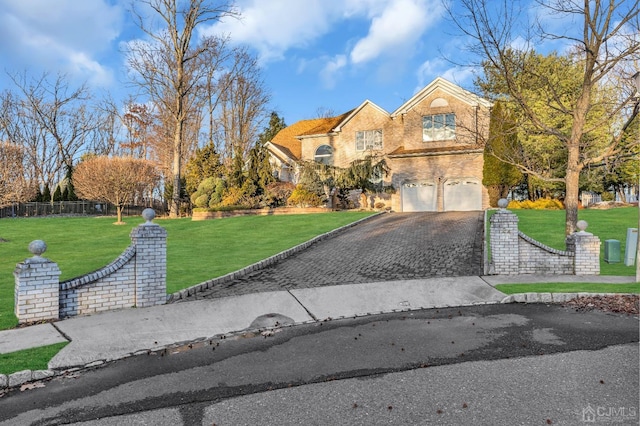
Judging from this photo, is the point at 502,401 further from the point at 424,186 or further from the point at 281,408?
the point at 424,186

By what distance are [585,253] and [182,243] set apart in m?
13.6

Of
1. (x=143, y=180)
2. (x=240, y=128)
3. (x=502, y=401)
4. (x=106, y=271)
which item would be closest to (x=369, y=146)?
(x=143, y=180)

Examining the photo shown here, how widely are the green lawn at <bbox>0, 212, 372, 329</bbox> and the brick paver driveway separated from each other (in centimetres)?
103

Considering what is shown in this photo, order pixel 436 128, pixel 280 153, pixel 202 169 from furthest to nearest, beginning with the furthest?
1. pixel 280 153
2. pixel 202 169
3. pixel 436 128

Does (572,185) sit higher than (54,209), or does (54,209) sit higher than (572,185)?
(572,185)

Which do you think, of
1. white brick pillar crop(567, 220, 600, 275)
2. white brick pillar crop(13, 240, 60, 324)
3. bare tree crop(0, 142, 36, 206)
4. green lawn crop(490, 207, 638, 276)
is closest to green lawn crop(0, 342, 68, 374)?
white brick pillar crop(13, 240, 60, 324)

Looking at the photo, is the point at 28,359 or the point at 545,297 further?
the point at 545,297

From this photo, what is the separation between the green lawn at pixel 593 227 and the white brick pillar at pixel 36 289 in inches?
520

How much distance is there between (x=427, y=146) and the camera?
97.5 ft

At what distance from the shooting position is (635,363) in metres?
5.24

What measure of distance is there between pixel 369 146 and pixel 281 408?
2934 cm

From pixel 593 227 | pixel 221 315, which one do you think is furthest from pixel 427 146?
pixel 221 315

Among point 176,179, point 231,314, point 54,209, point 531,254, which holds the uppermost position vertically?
point 176,179

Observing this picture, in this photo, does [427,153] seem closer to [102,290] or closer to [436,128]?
[436,128]
